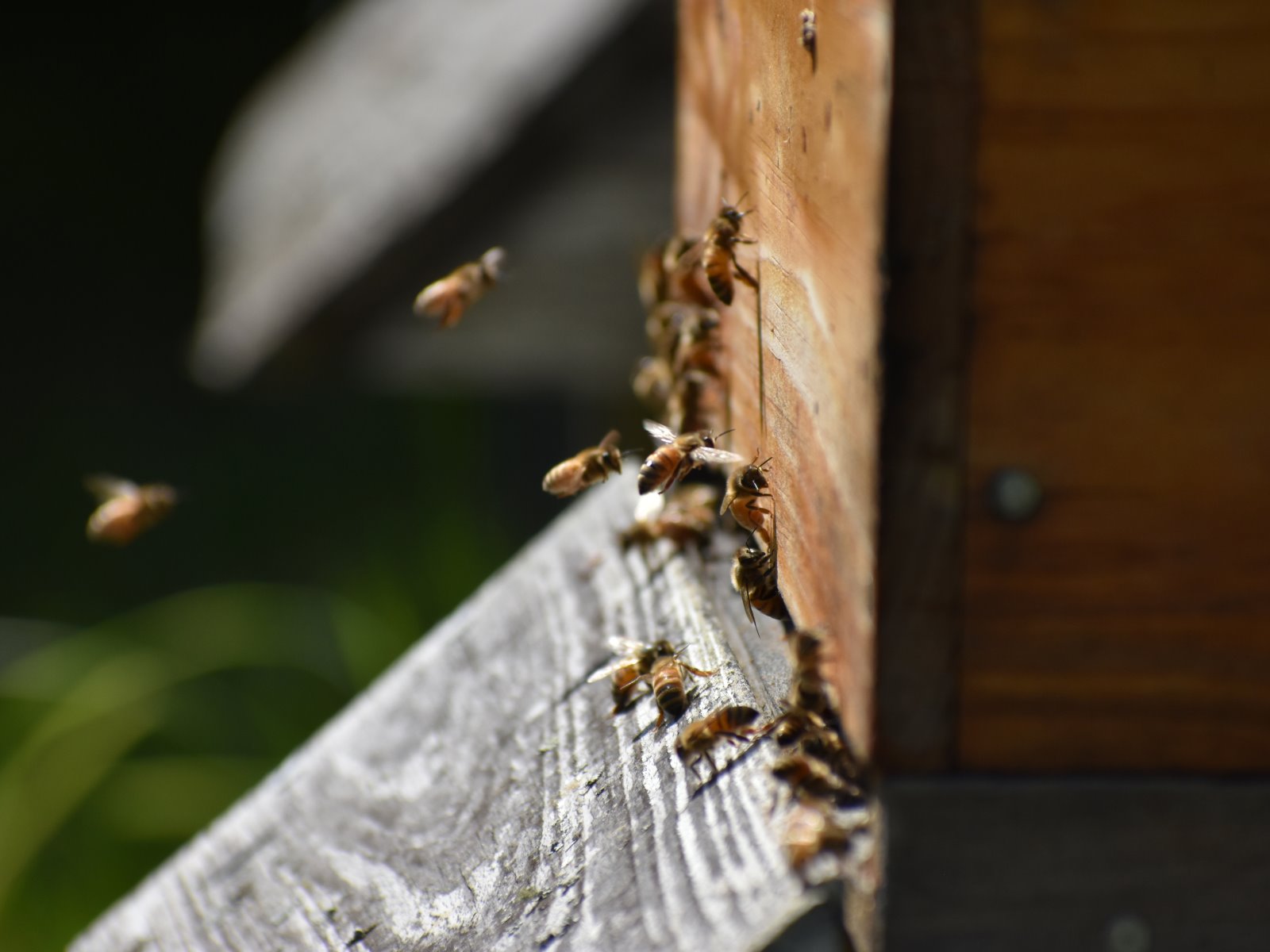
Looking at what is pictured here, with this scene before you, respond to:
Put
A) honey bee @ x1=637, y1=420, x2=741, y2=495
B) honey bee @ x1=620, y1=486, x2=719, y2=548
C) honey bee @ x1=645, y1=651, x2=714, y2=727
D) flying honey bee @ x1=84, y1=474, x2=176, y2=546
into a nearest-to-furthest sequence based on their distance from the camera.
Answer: honey bee @ x1=645, y1=651, x2=714, y2=727
honey bee @ x1=637, y1=420, x2=741, y2=495
honey bee @ x1=620, y1=486, x2=719, y2=548
flying honey bee @ x1=84, y1=474, x2=176, y2=546

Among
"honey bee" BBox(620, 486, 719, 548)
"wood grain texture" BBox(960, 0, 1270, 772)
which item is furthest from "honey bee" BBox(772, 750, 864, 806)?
"honey bee" BBox(620, 486, 719, 548)

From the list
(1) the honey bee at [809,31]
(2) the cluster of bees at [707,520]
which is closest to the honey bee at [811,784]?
(2) the cluster of bees at [707,520]

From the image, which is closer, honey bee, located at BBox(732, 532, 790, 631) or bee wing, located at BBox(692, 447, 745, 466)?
honey bee, located at BBox(732, 532, 790, 631)

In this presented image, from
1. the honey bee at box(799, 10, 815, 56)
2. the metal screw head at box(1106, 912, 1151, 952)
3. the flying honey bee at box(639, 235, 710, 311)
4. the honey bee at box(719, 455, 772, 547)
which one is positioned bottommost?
the metal screw head at box(1106, 912, 1151, 952)

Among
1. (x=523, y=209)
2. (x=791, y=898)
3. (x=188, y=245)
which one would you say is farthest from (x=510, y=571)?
(x=188, y=245)

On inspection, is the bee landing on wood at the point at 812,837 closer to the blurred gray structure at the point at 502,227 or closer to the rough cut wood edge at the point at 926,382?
the rough cut wood edge at the point at 926,382

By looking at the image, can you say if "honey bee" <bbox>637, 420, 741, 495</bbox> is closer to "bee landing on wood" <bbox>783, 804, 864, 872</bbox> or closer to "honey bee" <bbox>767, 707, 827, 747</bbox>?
"honey bee" <bbox>767, 707, 827, 747</bbox>

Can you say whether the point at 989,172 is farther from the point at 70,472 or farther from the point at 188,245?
the point at 188,245
